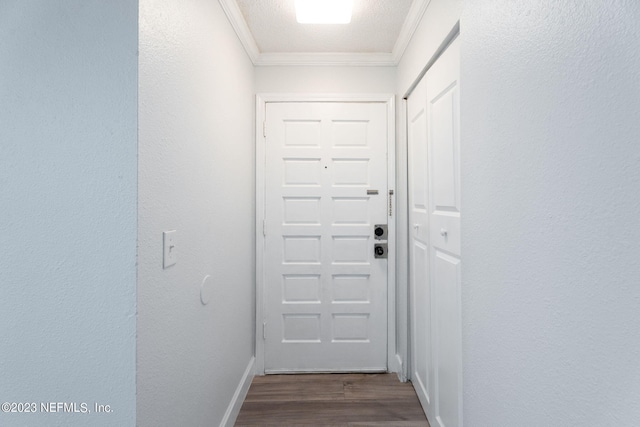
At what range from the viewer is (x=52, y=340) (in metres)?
0.92

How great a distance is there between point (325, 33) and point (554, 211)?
5.70 feet

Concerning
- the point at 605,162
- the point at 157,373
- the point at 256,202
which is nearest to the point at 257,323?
the point at 256,202

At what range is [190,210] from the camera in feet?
4.07

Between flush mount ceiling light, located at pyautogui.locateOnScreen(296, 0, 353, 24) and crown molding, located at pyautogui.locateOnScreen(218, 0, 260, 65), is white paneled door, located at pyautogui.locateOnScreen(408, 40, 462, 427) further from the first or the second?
crown molding, located at pyautogui.locateOnScreen(218, 0, 260, 65)

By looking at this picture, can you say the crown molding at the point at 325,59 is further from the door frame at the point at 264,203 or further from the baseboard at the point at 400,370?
the baseboard at the point at 400,370

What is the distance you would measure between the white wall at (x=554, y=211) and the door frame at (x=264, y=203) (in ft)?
3.64

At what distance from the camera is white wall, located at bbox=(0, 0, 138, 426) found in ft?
2.95

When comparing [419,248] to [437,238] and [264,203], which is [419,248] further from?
[264,203]

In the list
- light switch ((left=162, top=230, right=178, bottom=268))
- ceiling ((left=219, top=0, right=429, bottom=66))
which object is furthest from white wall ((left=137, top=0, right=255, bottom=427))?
ceiling ((left=219, top=0, right=429, bottom=66))

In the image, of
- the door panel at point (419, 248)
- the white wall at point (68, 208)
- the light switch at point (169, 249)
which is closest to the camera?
the white wall at point (68, 208)

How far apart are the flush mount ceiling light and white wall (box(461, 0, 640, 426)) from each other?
789 millimetres

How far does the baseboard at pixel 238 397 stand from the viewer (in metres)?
1.69

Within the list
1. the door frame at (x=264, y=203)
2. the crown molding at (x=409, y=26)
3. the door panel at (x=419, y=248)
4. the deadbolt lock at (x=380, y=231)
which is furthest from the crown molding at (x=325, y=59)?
the deadbolt lock at (x=380, y=231)

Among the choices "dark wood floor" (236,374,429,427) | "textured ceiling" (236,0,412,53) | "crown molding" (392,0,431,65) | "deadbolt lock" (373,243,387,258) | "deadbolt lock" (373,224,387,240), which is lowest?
"dark wood floor" (236,374,429,427)
